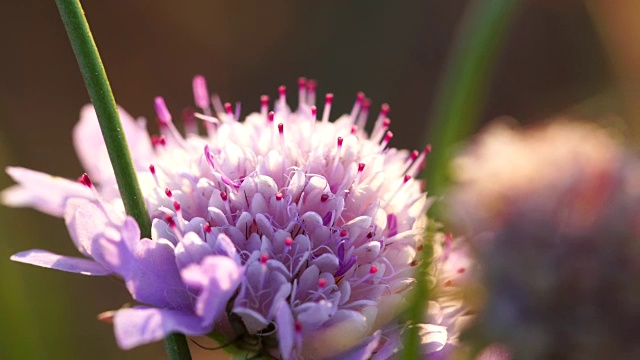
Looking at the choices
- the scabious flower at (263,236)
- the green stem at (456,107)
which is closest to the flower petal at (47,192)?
the scabious flower at (263,236)

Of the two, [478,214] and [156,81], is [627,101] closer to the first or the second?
[478,214]

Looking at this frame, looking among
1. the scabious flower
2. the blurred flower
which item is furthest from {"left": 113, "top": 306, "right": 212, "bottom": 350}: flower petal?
the blurred flower

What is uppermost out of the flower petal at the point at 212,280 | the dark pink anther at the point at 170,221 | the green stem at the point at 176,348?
the dark pink anther at the point at 170,221

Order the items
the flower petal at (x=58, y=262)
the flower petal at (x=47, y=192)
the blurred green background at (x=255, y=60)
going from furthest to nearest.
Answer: the blurred green background at (x=255, y=60) < the flower petal at (x=47, y=192) < the flower petal at (x=58, y=262)

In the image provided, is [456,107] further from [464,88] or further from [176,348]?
[176,348]

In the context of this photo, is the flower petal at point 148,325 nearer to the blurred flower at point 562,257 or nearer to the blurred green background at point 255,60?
the blurred flower at point 562,257

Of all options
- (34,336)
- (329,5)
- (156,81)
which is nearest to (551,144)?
(34,336)

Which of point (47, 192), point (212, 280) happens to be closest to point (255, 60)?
point (47, 192)
